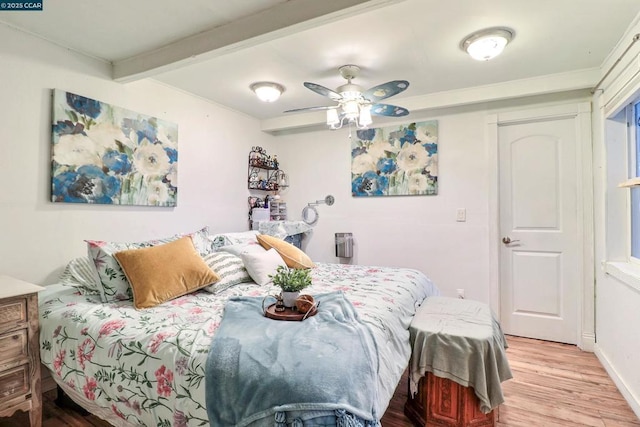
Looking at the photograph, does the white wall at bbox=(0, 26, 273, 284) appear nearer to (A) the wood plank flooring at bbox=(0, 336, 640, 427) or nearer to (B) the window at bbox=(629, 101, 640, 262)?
(A) the wood plank flooring at bbox=(0, 336, 640, 427)

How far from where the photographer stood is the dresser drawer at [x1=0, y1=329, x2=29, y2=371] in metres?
1.55

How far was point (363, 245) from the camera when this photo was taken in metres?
3.70

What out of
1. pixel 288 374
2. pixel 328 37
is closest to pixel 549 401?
pixel 288 374

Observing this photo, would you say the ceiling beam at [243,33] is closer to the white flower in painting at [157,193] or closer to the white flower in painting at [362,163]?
the white flower in painting at [157,193]

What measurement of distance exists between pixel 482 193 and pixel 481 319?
1.66m

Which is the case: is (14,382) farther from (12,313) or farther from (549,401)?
(549,401)

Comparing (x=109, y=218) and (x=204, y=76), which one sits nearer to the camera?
(x=109, y=218)

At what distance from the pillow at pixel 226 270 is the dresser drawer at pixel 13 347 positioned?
91 cm

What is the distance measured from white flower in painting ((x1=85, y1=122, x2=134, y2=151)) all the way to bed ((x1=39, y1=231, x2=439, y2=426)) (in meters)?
0.86

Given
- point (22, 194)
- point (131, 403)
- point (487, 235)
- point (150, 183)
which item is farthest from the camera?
point (487, 235)

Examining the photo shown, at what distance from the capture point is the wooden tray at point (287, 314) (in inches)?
59.7

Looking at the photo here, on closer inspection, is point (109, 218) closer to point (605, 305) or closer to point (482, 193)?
point (482, 193)

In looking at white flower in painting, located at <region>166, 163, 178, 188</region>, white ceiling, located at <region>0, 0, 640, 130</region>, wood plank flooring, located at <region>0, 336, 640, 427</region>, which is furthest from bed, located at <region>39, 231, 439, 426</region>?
white ceiling, located at <region>0, 0, 640, 130</region>

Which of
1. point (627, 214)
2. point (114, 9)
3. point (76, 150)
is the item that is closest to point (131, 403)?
point (76, 150)
